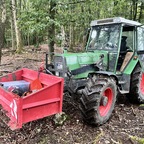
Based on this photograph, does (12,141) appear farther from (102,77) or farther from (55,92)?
(102,77)

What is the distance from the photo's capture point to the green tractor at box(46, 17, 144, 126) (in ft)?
12.7

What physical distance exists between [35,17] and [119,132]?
4634mm

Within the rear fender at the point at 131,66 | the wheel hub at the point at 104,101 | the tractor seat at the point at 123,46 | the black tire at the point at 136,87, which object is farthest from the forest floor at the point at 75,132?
the tractor seat at the point at 123,46

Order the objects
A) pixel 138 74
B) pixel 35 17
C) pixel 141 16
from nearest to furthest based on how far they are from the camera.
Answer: pixel 138 74
pixel 35 17
pixel 141 16

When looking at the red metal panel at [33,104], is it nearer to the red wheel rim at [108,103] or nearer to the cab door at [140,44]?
the red wheel rim at [108,103]

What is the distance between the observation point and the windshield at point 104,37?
16.2 feet

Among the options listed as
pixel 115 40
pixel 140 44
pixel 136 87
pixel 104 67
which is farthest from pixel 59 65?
pixel 140 44

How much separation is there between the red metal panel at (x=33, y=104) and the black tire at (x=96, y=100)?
0.53 meters

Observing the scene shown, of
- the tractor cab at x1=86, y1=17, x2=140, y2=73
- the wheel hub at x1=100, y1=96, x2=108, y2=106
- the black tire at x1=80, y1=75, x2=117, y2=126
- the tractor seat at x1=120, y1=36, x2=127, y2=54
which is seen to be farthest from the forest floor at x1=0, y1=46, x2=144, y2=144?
the tractor seat at x1=120, y1=36, x2=127, y2=54

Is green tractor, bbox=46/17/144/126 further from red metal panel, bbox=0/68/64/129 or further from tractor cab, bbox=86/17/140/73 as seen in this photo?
red metal panel, bbox=0/68/64/129

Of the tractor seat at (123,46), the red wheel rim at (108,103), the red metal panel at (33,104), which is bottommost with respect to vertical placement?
the red wheel rim at (108,103)

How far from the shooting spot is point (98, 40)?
17.2ft

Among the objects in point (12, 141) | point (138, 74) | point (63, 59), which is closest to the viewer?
point (12, 141)

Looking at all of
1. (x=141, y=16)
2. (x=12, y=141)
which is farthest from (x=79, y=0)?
(x=141, y=16)
